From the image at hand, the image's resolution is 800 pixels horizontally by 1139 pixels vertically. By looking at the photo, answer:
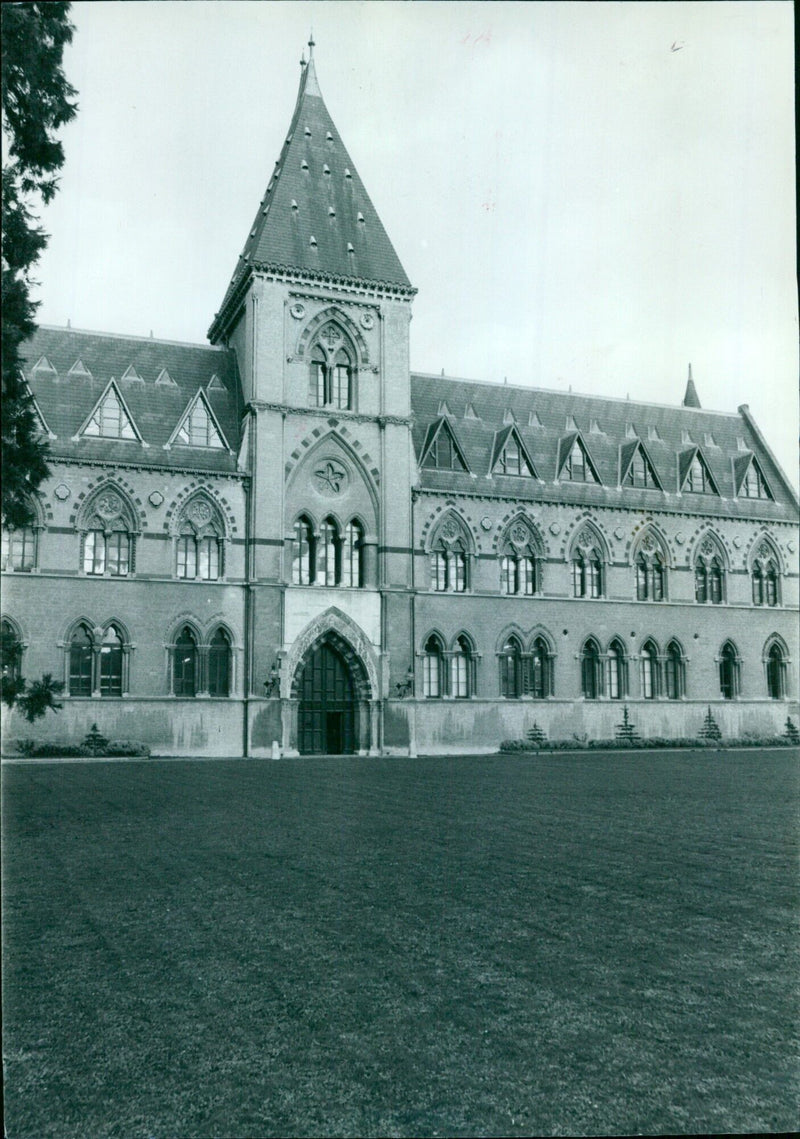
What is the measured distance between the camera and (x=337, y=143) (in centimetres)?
4531

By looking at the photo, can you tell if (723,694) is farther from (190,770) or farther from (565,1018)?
(565,1018)

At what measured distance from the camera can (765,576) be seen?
49.5 meters

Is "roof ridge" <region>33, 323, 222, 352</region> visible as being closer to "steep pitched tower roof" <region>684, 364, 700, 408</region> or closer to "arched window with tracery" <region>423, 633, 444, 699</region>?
"arched window with tracery" <region>423, 633, 444, 699</region>

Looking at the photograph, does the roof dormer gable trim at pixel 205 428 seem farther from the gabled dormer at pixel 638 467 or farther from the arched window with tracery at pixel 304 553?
the gabled dormer at pixel 638 467

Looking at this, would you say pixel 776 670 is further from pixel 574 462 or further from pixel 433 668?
pixel 433 668

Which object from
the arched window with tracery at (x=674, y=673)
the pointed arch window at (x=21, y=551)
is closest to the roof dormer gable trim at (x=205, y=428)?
the pointed arch window at (x=21, y=551)

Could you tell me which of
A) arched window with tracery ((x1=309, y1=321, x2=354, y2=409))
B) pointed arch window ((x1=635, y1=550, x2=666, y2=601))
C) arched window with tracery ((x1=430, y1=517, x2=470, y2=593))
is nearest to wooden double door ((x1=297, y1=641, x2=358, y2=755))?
arched window with tracery ((x1=430, y1=517, x2=470, y2=593))

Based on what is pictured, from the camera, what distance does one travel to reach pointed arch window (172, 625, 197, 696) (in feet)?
124

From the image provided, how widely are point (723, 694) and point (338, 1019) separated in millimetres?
44034

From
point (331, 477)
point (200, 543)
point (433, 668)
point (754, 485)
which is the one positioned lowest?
point (433, 668)

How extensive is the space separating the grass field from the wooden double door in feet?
77.7

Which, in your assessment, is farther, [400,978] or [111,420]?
[111,420]

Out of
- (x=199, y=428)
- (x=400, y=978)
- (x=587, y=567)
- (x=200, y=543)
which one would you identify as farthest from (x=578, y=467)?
(x=400, y=978)

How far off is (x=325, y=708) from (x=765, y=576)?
76.1 feet
